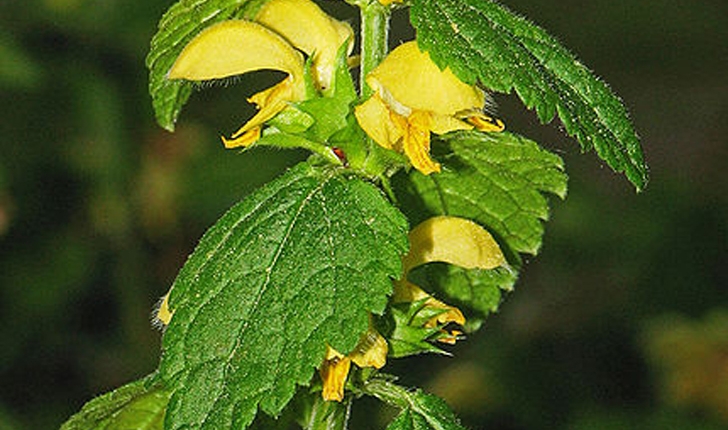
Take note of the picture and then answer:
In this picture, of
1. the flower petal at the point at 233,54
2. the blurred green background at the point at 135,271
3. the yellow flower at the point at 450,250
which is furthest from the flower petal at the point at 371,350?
the blurred green background at the point at 135,271

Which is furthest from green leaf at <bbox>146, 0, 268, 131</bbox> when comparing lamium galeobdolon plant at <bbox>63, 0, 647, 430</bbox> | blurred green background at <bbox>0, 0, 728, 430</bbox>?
blurred green background at <bbox>0, 0, 728, 430</bbox>

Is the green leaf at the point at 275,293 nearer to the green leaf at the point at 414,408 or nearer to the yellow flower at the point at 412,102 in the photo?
the yellow flower at the point at 412,102

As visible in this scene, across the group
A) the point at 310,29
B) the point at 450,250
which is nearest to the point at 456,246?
the point at 450,250

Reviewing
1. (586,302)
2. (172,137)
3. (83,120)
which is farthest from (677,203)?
(83,120)

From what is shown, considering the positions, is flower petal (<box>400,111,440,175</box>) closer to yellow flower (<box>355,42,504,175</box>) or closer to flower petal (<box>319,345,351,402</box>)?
yellow flower (<box>355,42,504,175</box>)

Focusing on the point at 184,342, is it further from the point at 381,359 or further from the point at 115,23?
the point at 115,23

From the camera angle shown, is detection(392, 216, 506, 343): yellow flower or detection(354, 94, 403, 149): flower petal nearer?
detection(354, 94, 403, 149): flower petal
